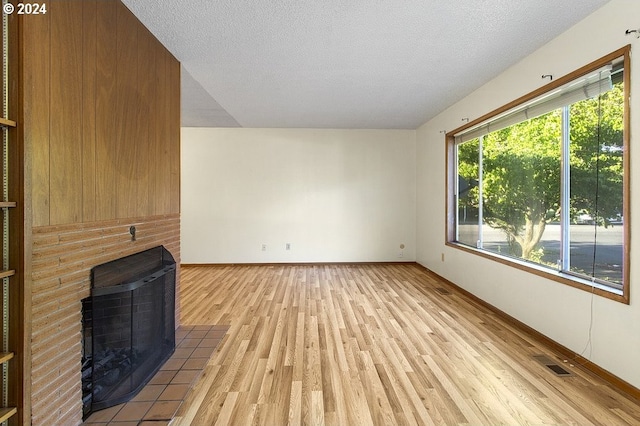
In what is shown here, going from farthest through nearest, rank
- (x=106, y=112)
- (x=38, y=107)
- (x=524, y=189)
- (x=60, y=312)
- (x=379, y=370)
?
(x=524, y=189) < (x=379, y=370) < (x=106, y=112) < (x=60, y=312) < (x=38, y=107)

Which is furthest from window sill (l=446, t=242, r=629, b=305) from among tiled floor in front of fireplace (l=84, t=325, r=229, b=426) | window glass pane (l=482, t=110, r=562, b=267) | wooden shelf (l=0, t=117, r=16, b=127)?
wooden shelf (l=0, t=117, r=16, b=127)

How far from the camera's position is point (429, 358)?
253 cm

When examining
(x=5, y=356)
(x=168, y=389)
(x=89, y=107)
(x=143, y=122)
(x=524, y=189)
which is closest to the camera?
(x=5, y=356)

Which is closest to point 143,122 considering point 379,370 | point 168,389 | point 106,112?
point 106,112

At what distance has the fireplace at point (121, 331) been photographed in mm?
1860

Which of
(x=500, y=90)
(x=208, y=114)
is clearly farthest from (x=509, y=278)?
(x=208, y=114)

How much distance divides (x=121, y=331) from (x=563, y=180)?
3700mm

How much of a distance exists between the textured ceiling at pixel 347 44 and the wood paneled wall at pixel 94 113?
1.15 feet

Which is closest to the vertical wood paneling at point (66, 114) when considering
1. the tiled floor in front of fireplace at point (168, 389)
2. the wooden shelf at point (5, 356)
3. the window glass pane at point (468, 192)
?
the wooden shelf at point (5, 356)

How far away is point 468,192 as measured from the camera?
4.57 m

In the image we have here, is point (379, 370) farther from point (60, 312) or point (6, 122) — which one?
point (6, 122)

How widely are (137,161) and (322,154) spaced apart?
13.9ft

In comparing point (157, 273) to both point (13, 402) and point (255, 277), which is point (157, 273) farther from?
point (255, 277)

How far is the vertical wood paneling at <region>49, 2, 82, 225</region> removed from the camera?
159cm
